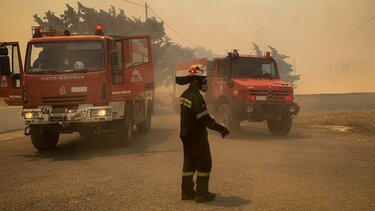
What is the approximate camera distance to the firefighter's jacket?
218 inches

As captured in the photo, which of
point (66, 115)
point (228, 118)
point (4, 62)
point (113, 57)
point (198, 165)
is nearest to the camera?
point (198, 165)

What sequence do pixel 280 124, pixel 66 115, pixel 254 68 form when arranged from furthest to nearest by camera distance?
pixel 254 68 → pixel 280 124 → pixel 66 115

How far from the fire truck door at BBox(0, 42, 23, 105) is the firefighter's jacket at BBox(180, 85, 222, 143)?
228 inches

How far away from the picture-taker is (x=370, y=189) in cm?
641

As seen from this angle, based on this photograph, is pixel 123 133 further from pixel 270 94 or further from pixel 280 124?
pixel 280 124

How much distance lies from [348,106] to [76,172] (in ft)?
85.0

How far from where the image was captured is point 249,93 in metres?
12.8

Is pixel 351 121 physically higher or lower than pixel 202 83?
lower

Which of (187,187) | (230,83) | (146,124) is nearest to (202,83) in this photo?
(187,187)

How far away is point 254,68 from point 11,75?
765cm

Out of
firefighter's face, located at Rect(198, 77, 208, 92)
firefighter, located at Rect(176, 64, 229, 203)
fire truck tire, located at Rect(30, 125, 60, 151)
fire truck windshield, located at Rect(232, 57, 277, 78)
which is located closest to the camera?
firefighter, located at Rect(176, 64, 229, 203)

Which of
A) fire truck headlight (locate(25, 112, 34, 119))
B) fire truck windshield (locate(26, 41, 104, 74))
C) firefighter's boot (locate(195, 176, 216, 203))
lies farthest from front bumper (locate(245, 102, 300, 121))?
firefighter's boot (locate(195, 176, 216, 203))

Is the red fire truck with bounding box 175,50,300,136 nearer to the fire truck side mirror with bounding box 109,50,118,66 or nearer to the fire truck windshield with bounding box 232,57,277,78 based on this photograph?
the fire truck windshield with bounding box 232,57,277,78

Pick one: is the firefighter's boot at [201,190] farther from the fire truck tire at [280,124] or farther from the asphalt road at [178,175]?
the fire truck tire at [280,124]
